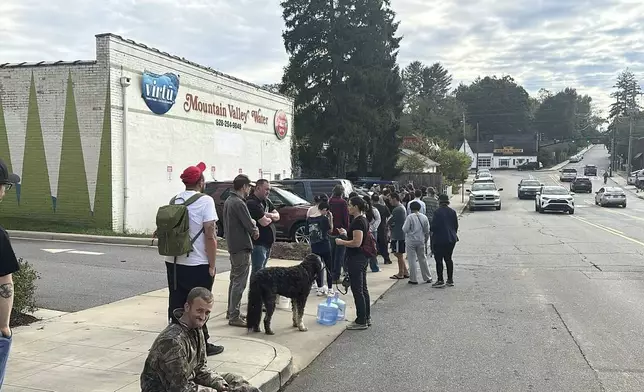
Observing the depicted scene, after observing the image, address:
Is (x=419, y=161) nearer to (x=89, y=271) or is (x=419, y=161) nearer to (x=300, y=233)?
(x=300, y=233)

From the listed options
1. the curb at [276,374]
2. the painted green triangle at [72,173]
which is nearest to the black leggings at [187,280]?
the curb at [276,374]

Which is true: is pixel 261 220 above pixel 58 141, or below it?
below

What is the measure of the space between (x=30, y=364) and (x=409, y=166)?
4709 cm

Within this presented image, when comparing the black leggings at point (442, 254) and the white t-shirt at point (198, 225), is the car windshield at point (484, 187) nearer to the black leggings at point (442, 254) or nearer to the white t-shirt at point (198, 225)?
the black leggings at point (442, 254)

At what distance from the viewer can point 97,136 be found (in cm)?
1644

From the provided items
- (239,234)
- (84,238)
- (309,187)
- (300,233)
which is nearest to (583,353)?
(239,234)

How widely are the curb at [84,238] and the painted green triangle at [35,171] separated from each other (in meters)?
1.61

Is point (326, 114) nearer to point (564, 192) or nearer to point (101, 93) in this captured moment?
point (564, 192)

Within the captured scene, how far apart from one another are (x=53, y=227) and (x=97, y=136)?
2860 mm

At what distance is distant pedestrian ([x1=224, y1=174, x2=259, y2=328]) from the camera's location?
7117mm

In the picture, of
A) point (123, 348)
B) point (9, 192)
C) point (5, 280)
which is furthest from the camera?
point (9, 192)

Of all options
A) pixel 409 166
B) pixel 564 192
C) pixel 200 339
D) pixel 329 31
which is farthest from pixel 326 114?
pixel 200 339

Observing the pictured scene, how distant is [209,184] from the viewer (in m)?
17.0

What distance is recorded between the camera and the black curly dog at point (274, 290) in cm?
704
